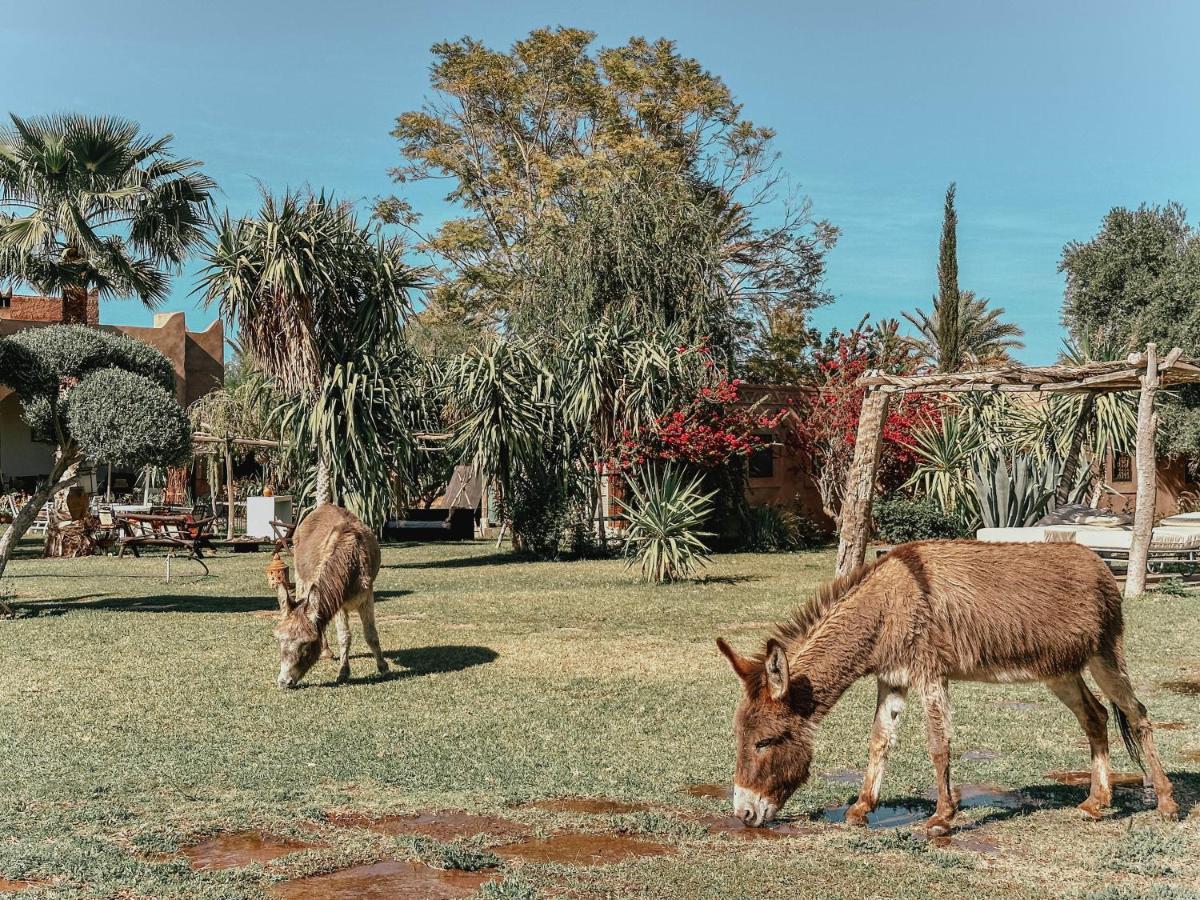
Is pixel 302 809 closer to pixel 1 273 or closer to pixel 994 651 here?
pixel 994 651

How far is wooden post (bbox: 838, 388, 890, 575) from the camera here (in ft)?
47.5

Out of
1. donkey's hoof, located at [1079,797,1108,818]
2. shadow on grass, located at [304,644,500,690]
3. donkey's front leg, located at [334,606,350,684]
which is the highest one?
donkey's front leg, located at [334,606,350,684]

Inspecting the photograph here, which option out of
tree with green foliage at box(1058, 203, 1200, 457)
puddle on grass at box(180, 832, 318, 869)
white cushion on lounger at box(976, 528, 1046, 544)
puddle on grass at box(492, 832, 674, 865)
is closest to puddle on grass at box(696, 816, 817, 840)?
puddle on grass at box(492, 832, 674, 865)

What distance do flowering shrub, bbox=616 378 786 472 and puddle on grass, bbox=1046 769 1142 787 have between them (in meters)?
14.6

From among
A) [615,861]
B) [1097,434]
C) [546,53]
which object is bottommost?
[615,861]

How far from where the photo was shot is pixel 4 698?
9266 mm

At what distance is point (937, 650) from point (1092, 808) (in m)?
1.22

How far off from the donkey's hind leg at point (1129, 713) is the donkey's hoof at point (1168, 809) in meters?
0.04

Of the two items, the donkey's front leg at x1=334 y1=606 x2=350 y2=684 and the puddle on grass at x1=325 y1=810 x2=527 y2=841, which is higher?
the donkey's front leg at x1=334 y1=606 x2=350 y2=684

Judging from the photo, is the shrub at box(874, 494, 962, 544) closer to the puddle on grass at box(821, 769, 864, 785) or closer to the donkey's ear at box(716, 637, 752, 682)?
the puddle on grass at box(821, 769, 864, 785)

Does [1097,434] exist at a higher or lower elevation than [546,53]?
lower

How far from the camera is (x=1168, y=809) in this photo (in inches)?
225

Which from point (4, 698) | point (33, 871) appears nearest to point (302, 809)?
point (33, 871)

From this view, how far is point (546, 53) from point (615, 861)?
34.2 metres
